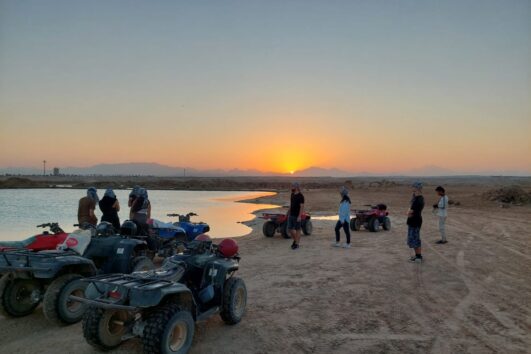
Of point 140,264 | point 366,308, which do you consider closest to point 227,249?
point 140,264

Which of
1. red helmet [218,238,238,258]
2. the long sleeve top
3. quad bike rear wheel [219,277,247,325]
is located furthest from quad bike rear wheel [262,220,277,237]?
red helmet [218,238,238,258]

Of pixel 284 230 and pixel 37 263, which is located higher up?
pixel 37 263

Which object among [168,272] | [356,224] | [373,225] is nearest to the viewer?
[168,272]

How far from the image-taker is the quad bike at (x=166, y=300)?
4527 mm

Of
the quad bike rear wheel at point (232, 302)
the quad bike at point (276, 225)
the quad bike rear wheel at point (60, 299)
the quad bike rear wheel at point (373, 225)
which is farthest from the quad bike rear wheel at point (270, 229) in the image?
the quad bike rear wheel at point (60, 299)

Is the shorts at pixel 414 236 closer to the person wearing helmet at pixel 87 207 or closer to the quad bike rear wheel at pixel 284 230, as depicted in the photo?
the quad bike rear wheel at pixel 284 230

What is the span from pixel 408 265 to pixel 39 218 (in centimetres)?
2031

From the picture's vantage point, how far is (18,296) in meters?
6.30

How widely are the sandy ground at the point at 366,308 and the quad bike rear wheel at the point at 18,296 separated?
0.16 metres

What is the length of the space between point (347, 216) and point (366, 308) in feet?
19.1

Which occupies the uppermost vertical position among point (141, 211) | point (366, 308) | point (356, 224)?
point (141, 211)

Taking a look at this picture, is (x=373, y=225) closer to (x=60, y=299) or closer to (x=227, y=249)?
(x=227, y=249)

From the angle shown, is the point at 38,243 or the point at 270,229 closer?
the point at 38,243

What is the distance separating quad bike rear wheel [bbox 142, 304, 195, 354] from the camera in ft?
14.7
